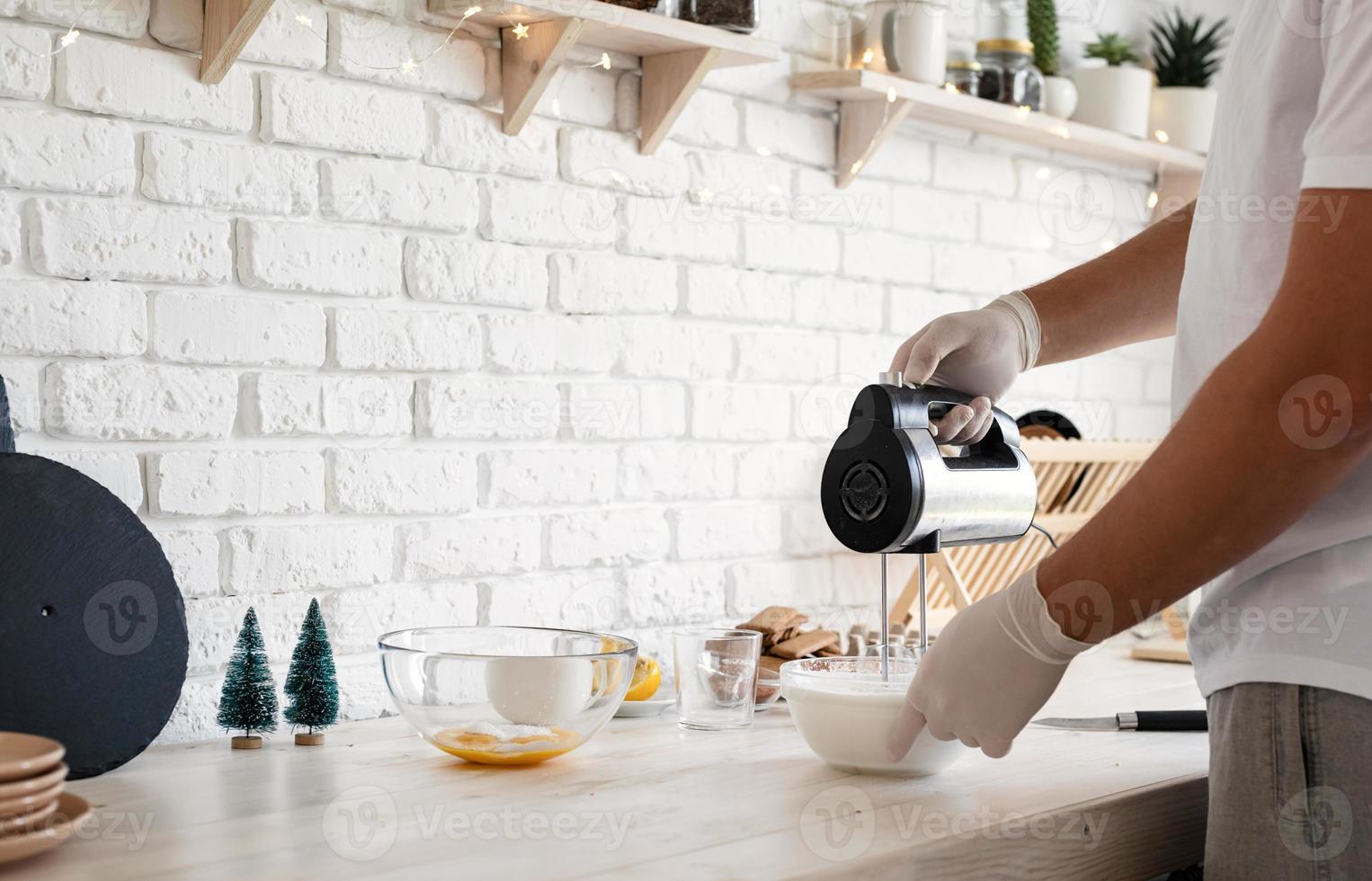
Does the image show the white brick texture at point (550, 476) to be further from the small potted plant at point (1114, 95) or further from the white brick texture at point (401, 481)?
the small potted plant at point (1114, 95)

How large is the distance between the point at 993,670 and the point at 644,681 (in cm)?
52

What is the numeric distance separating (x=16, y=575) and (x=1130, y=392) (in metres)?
1.86

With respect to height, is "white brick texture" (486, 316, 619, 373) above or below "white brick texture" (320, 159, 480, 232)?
below

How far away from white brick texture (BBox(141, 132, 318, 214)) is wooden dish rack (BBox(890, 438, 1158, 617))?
0.98 meters

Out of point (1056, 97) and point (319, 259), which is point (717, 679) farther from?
point (1056, 97)

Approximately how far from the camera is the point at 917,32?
1836 millimetres

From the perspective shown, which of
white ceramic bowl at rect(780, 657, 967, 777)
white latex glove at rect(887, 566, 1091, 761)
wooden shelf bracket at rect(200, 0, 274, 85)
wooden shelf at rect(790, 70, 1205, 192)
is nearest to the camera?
white latex glove at rect(887, 566, 1091, 761)

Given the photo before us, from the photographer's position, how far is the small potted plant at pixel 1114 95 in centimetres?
214

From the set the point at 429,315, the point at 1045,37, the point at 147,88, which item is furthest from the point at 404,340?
the point at 1045,37

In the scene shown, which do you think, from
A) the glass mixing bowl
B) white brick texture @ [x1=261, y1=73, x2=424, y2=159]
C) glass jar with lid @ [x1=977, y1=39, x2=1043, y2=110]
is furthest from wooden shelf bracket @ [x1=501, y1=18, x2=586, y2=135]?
glass jar with lid @ [x1=977, y1=39, x2=1043, y2=110]

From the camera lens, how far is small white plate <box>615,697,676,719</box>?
4.64 ft

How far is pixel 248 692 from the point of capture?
4.06ft

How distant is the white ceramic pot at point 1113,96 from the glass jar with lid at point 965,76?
29 cm

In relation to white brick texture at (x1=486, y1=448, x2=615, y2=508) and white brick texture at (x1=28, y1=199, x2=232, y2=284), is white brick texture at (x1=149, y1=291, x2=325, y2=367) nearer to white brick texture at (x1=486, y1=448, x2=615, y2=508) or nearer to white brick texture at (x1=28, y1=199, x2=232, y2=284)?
white brick texture at (x1=28, y1=199, x2=232, y2=284)
